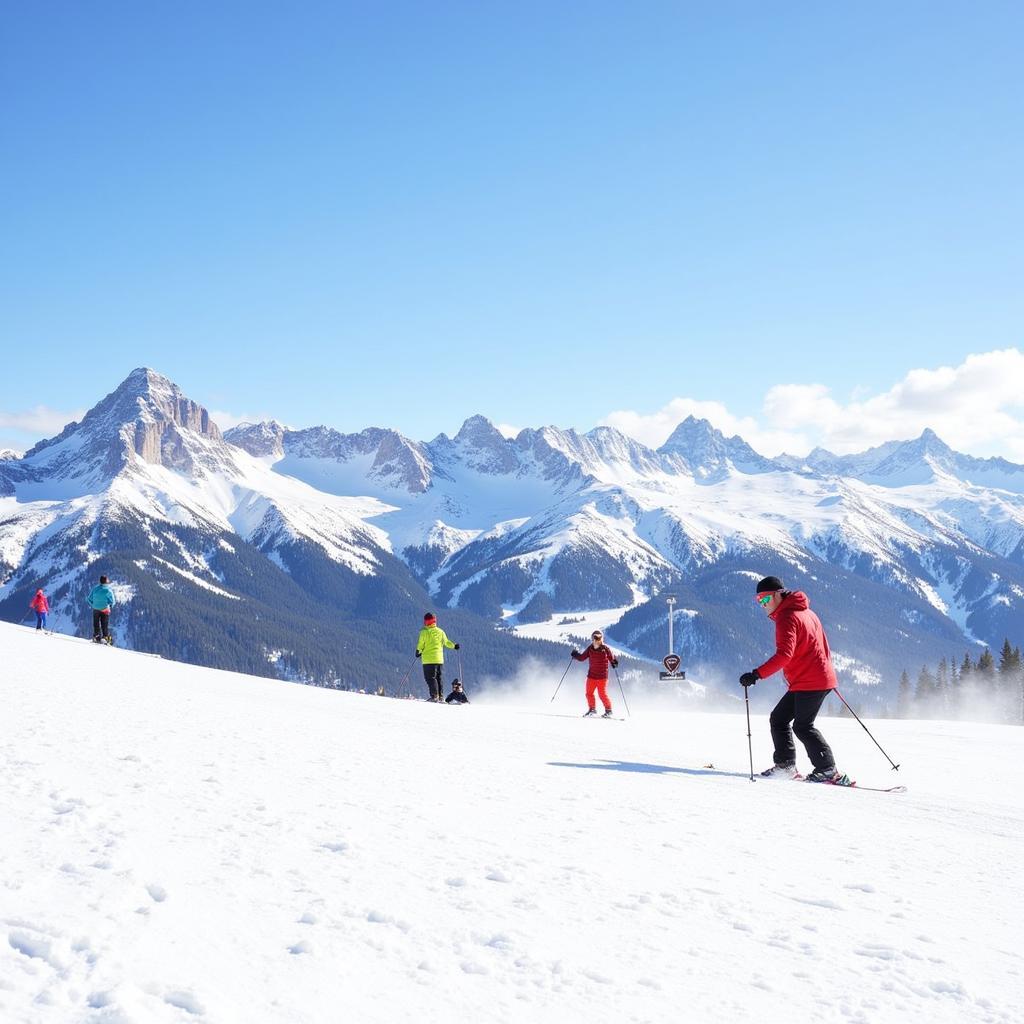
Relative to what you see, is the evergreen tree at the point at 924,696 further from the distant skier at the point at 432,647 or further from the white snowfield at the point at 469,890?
the white snowfield at the point at 469,890

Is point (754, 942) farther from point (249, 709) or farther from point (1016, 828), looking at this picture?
point (249, 709)

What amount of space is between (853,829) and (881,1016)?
4.25 m

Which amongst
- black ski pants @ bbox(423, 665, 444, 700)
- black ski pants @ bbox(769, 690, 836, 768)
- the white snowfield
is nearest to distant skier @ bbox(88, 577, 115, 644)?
black ski pants @ bbox(423, 665, 444, 700)

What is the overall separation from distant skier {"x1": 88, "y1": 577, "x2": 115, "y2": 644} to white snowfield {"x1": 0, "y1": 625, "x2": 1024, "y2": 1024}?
81.1 feet

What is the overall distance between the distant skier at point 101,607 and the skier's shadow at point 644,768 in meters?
26.8

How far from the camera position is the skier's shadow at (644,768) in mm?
10594

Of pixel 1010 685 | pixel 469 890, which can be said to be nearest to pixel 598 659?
pixel 469 890

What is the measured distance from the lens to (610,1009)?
367 cm

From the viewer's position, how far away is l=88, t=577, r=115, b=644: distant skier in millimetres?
32656

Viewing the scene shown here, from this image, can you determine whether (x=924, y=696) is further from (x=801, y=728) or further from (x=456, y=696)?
(x=801, y=728)

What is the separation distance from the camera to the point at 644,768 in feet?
36.3

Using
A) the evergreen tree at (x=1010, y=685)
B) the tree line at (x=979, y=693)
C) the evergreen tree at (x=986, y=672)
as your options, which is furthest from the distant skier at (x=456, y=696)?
the evergreen tree at (x=986, y=672)

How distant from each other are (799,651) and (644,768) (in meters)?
2.78

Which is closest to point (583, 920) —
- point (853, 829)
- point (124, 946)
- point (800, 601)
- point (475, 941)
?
point (475, 941)
